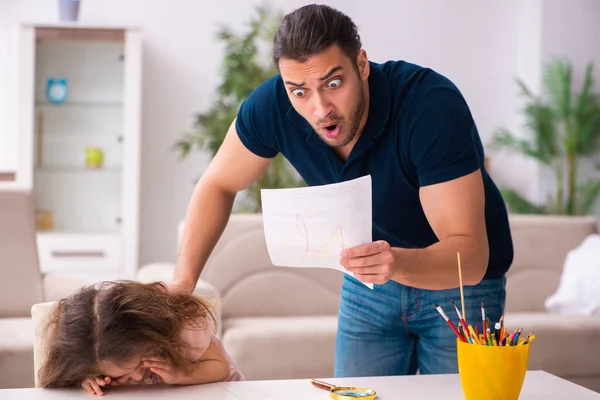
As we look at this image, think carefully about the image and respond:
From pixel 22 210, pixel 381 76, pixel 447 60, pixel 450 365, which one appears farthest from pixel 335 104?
pixel 447 60

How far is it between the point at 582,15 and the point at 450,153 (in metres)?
4.57

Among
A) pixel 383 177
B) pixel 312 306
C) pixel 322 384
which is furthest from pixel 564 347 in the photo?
pixel 322 384

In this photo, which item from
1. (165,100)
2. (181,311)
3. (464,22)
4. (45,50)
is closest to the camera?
(181,311)

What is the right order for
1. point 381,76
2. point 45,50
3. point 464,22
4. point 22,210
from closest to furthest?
point 381,76 < point 22,210 < point 45,50 < point 464,22

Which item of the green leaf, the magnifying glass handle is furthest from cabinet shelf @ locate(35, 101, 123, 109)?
the magnifying glass handle

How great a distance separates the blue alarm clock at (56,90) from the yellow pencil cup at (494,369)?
13.4 feet

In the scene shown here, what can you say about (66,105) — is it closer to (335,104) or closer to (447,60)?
(447,60)

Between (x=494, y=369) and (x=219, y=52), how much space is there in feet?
14.4

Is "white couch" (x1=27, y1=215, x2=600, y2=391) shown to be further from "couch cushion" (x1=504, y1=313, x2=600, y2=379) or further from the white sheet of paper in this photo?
the white sheet of paper

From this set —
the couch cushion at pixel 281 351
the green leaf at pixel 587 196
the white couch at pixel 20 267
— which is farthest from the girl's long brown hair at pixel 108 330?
the green leaf at pixel 587 196

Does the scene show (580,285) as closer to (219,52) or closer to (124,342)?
(124,342)

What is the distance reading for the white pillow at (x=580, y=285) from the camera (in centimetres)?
348

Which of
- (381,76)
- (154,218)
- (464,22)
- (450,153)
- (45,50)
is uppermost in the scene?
(464,22)

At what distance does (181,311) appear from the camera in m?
1.54
